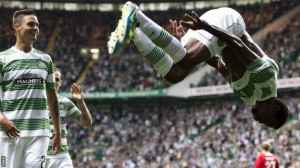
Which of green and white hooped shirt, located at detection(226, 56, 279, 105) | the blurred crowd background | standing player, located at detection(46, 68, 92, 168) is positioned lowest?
the blurred crowd background

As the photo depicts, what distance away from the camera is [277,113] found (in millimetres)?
5875

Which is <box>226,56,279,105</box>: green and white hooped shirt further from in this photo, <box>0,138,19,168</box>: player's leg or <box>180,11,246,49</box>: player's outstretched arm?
<box>0,138,19,168</box>: player's leg

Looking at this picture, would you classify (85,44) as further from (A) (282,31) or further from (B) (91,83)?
(A) (282,31)

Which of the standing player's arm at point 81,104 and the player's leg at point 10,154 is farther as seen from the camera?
the standing player's arm at point 81,104

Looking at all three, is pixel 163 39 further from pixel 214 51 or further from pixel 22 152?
pixel 22 152

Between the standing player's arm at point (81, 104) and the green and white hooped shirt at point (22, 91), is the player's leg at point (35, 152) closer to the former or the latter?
the green and white hooped shirt at point (22, 91)

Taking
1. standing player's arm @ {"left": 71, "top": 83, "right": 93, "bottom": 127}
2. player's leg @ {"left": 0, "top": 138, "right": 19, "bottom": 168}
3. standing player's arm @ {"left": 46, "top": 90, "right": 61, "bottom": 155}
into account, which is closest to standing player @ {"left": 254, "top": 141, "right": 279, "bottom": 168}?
standing player's arm @ {"left": 71, "top": 83, "right": 93, "bottom": 127}

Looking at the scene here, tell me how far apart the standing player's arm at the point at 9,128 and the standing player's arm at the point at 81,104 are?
2051 millimetres

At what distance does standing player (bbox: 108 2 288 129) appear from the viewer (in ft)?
17.7

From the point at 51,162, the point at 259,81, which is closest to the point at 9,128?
the point at 51,162

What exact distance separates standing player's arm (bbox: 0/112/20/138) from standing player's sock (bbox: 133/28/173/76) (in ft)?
4.94

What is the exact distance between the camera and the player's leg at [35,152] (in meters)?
5.36

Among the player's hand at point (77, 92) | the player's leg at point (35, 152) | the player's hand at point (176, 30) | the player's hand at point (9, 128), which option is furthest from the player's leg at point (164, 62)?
the player's hand at point (77, 92)

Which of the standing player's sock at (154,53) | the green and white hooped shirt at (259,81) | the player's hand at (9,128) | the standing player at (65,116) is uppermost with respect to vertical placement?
the standing player's sock at (154,53)
